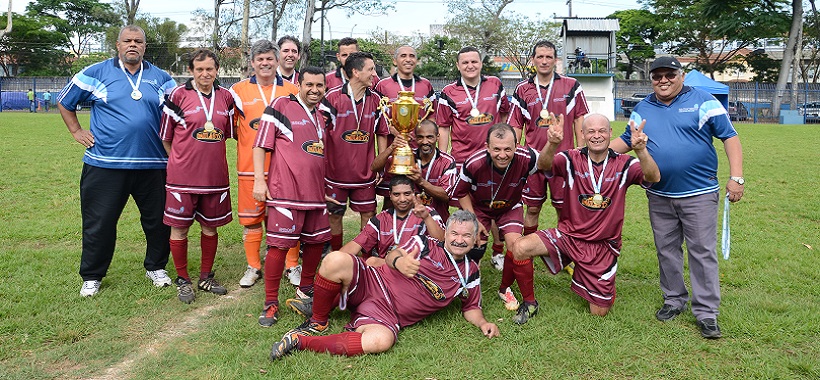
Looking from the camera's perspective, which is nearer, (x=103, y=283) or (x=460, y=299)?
(x=460, y=299)

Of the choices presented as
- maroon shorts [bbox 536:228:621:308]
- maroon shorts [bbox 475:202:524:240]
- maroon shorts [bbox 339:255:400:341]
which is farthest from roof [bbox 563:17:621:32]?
maroon shorts [bbox 339:255:400:341]

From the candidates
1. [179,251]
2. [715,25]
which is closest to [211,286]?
[179,251]

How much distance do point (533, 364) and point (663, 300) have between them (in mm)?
1737

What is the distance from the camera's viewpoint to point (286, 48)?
621cm

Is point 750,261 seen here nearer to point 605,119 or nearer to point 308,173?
point 605,119

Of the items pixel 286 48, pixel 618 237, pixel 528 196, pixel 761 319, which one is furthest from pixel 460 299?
pixel 286 48

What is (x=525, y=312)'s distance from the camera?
15.5 feet

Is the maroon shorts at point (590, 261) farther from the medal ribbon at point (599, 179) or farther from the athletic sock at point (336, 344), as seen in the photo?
the athletic sock at point (336, 344)

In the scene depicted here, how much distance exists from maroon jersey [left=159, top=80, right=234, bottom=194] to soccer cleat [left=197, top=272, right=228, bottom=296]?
841 millimetres

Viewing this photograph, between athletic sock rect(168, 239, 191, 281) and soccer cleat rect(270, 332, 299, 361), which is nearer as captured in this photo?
soccer cleat rect(270, 332, 299, 361)

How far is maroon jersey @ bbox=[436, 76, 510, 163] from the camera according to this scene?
6.05 m

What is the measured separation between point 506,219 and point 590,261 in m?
0.89

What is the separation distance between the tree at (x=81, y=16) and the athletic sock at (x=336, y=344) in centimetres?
5986

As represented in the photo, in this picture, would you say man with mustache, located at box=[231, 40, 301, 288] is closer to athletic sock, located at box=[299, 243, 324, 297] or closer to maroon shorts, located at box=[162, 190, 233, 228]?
maroon shorts, located at box=[162, 190, 233, 228]
